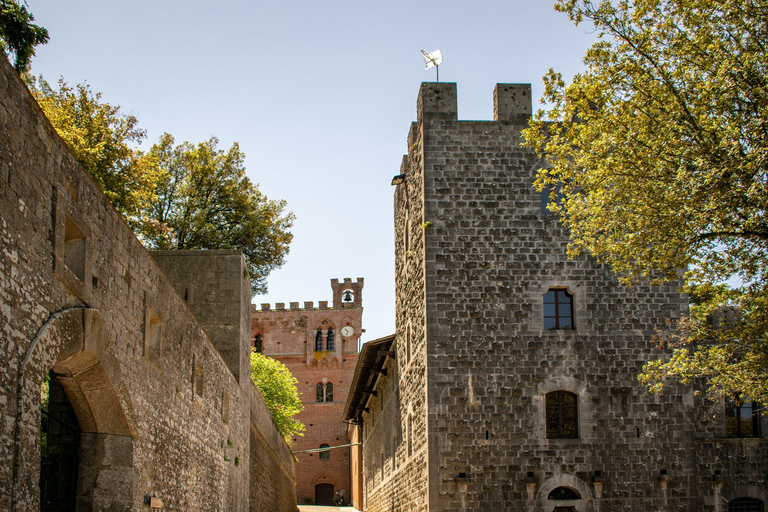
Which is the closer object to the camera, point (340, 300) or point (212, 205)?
point (212, 205)

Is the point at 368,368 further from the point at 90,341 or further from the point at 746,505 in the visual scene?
the point at 90,341

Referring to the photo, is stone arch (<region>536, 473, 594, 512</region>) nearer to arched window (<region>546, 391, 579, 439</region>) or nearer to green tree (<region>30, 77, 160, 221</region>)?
arched window (<region>546, 391, 579, 439</region>)

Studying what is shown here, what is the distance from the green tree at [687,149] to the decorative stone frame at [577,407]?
3.67m

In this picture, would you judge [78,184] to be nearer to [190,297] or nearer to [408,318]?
[190,297]

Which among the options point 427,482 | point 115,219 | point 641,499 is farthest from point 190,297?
point 641,499

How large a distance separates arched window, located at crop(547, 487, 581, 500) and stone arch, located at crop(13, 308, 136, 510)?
940cm

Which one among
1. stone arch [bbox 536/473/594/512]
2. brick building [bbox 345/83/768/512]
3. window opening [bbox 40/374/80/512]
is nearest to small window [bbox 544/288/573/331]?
brick building [bbox 345/83/768/512]

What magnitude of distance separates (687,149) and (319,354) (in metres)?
44.9

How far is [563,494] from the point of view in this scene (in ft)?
49.7

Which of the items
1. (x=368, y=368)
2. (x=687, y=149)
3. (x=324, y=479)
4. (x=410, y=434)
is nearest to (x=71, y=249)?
(x=687, y=149)

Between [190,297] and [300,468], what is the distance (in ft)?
122

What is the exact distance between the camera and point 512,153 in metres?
16.7

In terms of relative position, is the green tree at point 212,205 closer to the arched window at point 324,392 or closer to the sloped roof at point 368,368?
the sloped roof at point 368,368

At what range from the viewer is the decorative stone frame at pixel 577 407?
50.4 ft
